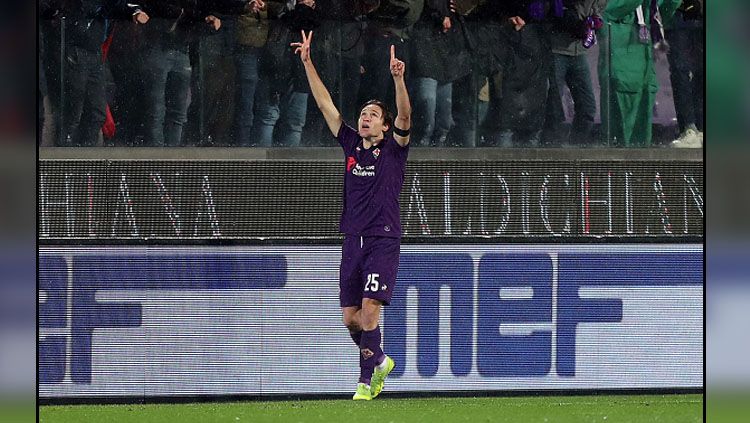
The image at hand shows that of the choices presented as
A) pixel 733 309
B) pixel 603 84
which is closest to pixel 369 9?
pixel 603 84

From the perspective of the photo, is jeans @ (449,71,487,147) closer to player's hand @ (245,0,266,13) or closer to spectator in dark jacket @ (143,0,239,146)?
player's hand @ (245,0,266,13)

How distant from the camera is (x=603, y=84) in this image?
6637mm

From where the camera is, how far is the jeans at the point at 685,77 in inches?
260

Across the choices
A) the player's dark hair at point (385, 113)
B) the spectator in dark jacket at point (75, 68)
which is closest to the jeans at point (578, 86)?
the player's dark hair at point (385, 113)

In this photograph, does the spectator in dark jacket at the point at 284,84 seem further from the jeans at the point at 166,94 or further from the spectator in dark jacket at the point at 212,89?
the jeans at the point at 166,94

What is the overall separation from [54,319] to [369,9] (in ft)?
7.60

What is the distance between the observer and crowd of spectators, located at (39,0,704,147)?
21.0 feet

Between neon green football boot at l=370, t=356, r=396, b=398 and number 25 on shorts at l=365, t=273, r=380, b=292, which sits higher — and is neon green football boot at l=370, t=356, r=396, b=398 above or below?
below

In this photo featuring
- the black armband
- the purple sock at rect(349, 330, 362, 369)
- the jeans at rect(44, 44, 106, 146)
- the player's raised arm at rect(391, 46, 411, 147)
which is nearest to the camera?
the player's raised arm at rect(391, 46, 411, 147)

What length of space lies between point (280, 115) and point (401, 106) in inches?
44.5

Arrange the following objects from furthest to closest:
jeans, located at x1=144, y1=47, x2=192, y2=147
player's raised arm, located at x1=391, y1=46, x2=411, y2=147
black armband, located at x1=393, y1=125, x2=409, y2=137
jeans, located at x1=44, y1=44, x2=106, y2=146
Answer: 1. jeans, located at x1=144, y1=47, x2=192, y2=147
2. jeans, located at x1=44, y1=44, x2=106, y2=146
3. black armband, located at x1=393, y1=125, x2=409, y2=137
4. player's raised arm, located at x1=391, y1=46, x2=411, y2=147

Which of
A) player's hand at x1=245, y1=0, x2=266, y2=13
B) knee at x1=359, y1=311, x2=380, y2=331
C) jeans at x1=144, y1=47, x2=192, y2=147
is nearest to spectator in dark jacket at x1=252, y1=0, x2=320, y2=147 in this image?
player's hand at x1=245, y1=0, x2=266, y2=13

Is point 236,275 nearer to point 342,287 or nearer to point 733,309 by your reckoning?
point 342,287

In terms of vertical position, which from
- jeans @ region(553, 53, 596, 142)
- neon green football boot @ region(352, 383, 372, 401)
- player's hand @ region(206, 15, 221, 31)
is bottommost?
neon green football boot @ region(352, 383, 372, 401)
